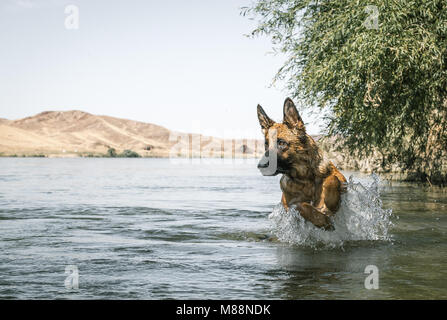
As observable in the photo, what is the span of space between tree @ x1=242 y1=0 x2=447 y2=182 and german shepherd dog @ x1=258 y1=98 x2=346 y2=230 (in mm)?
5206

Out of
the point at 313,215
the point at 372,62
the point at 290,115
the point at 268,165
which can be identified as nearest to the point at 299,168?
the point at 268,165

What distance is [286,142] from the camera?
9.86 metres

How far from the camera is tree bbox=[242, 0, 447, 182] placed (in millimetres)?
14562

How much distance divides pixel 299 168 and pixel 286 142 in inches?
23.3

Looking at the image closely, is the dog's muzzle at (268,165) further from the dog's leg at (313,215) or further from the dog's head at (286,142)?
the dog's leg at (313,215)

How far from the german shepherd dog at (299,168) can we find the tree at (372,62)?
17.1 ft

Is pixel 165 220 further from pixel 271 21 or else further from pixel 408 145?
pixel 408 145

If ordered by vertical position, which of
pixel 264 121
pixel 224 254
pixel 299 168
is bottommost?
pixel 224 254

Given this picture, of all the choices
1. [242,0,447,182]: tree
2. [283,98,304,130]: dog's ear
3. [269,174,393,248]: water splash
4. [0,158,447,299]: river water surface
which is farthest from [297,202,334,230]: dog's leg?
[242,0,447,182]: tree

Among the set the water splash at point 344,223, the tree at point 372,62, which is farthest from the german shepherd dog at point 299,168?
the tree at point 372,62

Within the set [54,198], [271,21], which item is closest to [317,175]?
[271,21]

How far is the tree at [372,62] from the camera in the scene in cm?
1456

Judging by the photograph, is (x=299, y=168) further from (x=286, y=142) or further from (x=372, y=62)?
(x=372, y=62)
